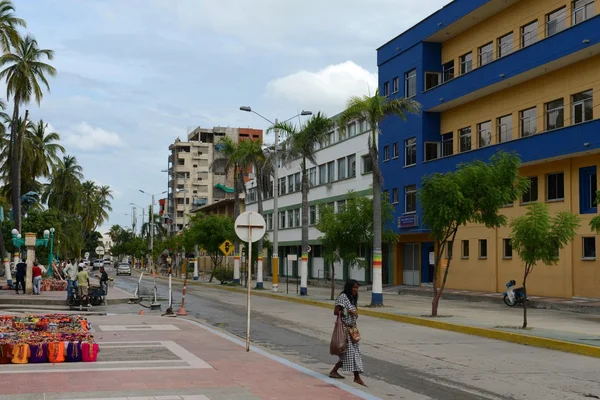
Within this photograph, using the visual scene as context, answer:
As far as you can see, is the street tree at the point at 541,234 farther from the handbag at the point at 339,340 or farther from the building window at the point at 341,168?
the building window at the point at 341,168

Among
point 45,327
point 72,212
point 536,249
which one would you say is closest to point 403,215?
point 536,249

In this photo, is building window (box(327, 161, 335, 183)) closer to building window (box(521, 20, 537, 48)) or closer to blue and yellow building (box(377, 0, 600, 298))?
blue and yellow building (box(377, 0, 600, 298))

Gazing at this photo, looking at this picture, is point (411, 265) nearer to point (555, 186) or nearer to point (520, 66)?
point (555, 186)

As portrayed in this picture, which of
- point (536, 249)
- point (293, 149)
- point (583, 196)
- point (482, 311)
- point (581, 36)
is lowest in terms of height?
point (482, 311)

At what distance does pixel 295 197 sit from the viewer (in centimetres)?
7169

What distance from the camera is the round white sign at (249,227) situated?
1516cm

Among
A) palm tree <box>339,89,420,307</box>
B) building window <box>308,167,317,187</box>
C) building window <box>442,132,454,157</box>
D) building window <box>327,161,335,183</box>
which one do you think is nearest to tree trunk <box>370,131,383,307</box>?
palm tree <box>339,89,420,307</box>

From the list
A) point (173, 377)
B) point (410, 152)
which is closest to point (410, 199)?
point (410, 152)

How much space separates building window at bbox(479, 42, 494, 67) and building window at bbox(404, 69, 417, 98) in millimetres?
5710

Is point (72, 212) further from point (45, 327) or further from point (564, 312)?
point (45, 327)

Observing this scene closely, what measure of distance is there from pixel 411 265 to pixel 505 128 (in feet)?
45.9

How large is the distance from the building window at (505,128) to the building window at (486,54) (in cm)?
350

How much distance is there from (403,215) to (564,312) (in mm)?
19173

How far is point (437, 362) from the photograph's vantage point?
15.1 m
